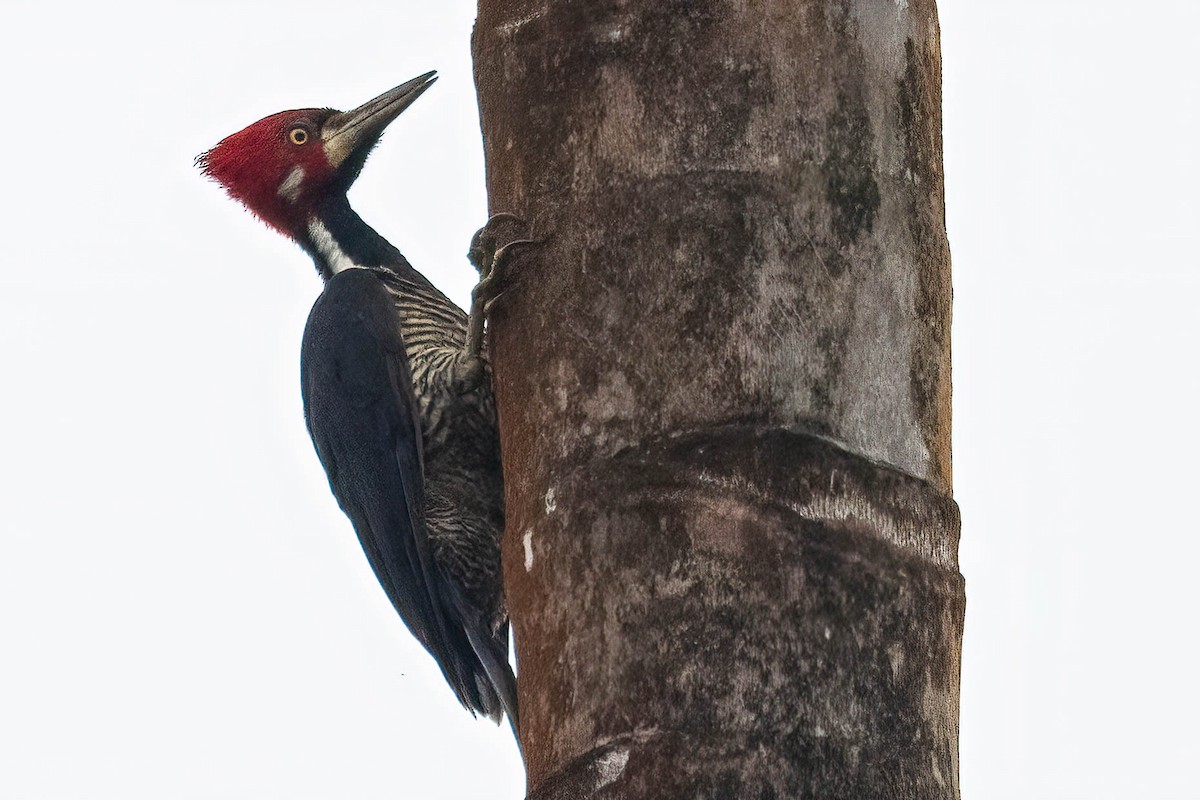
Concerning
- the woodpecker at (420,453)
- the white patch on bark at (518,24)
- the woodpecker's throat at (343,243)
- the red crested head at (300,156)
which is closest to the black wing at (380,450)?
the woodpecker at (420,453)

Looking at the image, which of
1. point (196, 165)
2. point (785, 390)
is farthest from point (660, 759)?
point (196, 165)

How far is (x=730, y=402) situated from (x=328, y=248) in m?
2.64

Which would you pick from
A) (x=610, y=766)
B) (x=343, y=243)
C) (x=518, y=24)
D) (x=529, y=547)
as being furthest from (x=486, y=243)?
(x=343, y=243)

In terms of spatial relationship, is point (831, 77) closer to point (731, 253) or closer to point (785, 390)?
point (731, 253)

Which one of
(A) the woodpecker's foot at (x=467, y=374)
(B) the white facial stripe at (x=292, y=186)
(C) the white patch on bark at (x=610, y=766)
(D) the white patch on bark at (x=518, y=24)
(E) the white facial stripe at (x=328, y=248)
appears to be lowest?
(C) the white patch on bark at (x=610, y=766)

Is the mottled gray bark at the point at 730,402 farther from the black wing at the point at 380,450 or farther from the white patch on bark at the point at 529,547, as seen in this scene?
the black wing at the point at 380,450

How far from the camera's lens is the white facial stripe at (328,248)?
4.48m

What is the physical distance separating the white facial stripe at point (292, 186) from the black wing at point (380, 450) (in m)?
0.80

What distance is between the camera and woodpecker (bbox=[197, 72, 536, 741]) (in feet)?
11.8

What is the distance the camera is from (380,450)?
12.1ft

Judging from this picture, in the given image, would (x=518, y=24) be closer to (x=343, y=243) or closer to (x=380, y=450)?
(x=380, y=450)

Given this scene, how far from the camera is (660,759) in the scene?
6.38 feet

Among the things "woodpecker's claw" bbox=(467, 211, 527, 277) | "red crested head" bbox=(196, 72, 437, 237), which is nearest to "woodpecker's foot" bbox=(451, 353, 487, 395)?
"woodpecker's claw" bbox=(467, 211, 527, 277)

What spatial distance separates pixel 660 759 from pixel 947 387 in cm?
77
